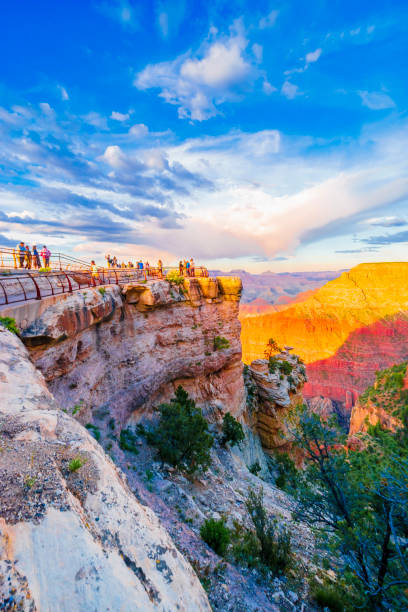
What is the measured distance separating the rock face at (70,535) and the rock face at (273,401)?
1044 inches

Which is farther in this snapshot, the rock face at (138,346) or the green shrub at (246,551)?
the rock face at (138,346)

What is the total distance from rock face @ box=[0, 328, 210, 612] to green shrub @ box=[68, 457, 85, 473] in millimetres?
11

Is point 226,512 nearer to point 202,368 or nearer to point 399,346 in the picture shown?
point 202,368

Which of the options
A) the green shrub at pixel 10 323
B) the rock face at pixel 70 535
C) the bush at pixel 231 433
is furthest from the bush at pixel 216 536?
the bush at pixel 231 433

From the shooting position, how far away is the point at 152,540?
317 cm

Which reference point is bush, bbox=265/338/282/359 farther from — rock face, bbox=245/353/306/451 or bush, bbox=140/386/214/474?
bush, bbox=140/386/214/474

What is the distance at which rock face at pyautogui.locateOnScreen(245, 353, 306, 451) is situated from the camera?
27656mm

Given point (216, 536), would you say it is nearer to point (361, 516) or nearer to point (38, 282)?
point (361, 516)

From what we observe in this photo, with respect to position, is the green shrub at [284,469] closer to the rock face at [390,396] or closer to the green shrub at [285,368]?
the rock face at [390,396]

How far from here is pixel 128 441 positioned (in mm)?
13547

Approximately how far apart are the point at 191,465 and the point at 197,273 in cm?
1612

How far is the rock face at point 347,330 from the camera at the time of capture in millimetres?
79812

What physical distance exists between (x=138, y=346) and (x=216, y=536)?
37.3 ft

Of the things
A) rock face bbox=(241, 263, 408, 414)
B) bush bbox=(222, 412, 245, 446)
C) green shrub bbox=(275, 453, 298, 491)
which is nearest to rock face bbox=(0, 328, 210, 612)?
bush bbox=(222, 412, 245, 446)
